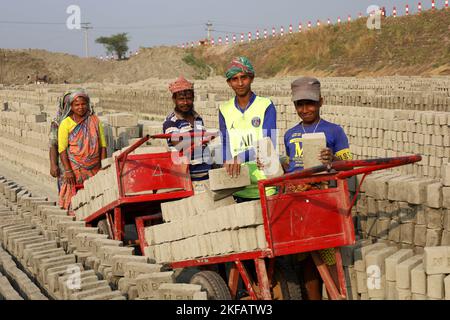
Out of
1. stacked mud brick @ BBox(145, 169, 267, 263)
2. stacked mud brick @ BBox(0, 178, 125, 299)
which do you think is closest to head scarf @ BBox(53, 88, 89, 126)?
stacked mud brick @ BBox(0, 178, 125, 299)

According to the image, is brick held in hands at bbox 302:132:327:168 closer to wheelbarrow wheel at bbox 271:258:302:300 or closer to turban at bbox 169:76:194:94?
wheelbarrow wheel at bbox 271:258:302:300

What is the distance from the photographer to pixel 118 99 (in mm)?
22484

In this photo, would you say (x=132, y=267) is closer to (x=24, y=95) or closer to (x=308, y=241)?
(x=308, y=241)

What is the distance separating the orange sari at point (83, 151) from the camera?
6.70 metres

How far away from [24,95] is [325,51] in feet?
78.8

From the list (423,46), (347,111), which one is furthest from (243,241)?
(423,46)

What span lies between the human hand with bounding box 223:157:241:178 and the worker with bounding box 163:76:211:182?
145cm

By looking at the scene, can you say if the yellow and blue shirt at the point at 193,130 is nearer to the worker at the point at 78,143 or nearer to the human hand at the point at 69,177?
the worker at the point at 78,143

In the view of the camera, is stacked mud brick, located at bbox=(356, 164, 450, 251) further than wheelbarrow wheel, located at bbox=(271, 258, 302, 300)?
Yes

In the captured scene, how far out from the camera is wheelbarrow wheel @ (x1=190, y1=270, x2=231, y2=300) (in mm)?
4352

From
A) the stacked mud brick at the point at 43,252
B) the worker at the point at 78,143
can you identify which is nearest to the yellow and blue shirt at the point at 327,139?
the stacked mud brick at the point at 43,252

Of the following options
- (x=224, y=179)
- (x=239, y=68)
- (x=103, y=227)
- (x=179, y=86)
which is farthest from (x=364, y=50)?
(x=224, y=179)

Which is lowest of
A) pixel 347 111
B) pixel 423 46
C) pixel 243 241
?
pixel 243 241

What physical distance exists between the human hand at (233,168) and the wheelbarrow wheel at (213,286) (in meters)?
0.83
